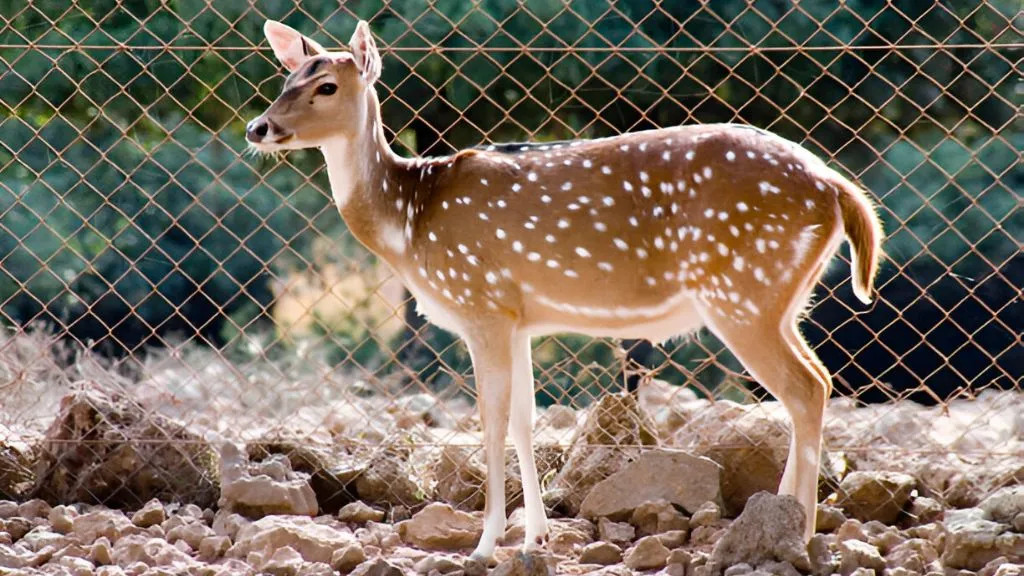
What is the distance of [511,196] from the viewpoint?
4906 millimetres

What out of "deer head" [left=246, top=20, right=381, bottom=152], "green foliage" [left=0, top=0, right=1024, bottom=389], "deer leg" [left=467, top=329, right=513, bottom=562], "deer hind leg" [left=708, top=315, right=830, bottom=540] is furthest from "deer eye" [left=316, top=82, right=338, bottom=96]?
"green foliage" [left=0, top=0, right=1024, bottom=389]

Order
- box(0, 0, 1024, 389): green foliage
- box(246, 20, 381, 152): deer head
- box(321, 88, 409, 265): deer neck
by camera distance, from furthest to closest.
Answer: box(0, 0, 1024, 389): green foliage < box(321, 88, 409, 265): deer neck < box(246, 20, 381, 152): deer head

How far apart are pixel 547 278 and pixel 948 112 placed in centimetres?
455

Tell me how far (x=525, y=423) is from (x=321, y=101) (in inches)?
48.7

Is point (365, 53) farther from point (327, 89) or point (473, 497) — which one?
point (473, 497)

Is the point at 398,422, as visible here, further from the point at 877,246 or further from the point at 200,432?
the point at 877,246

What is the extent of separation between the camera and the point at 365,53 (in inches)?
191

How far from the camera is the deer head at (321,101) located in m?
4.71

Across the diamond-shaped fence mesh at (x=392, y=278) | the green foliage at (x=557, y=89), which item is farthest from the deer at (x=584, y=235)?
the green foliage at (x=557, y=89)

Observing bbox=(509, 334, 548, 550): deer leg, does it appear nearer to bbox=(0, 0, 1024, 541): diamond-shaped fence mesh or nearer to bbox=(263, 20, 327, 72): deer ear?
bbox=(0, 0, 1024, 541): diamond-shaped fence mesh

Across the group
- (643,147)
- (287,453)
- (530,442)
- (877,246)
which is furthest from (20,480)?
(877,246)

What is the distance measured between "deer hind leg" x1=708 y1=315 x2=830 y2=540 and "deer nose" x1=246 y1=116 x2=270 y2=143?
4.91 feet

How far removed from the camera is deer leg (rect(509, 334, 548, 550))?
Result: 4957 mm

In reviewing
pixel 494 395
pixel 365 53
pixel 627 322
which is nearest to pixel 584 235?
pixel 627 322
